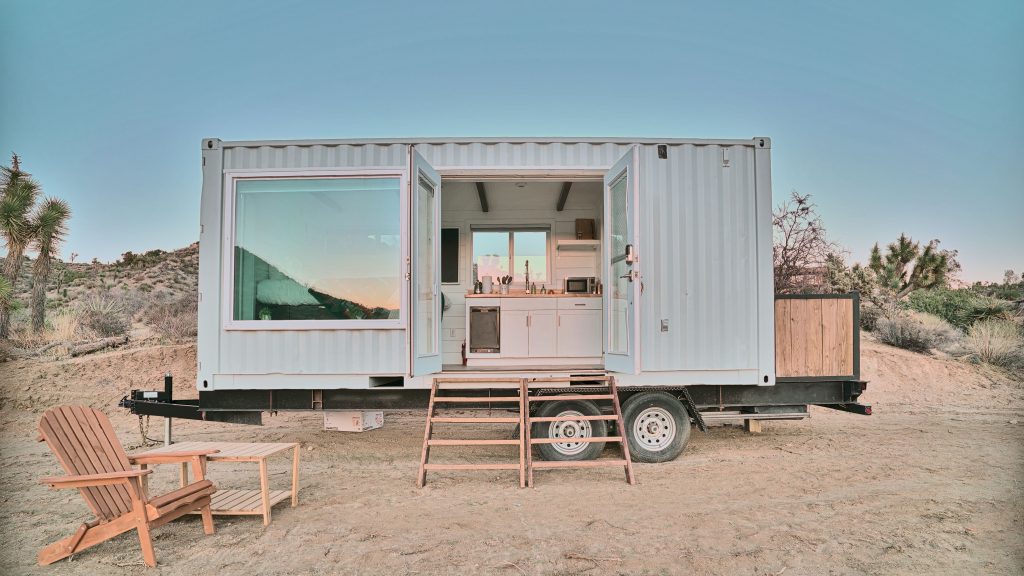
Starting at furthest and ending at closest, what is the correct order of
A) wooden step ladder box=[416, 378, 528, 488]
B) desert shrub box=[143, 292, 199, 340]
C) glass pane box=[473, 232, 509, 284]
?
desert shrub box=[143, 292, 199, 340]
glass pane box=[473, 232, 509, 284]
wooden step ladder box=[416, 378, 528, 488]

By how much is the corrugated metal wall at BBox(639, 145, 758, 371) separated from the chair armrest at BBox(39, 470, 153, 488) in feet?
12.1

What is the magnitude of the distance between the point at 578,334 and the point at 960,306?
10811 millimetres

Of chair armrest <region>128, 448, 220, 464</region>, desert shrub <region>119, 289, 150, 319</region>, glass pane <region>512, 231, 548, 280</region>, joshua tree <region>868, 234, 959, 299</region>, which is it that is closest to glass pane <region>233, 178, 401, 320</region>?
chair armrest <region>128, 448, 220, 464</region>

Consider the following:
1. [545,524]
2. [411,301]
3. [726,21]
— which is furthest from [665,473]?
[726,21]

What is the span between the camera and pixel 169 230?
1766 cm

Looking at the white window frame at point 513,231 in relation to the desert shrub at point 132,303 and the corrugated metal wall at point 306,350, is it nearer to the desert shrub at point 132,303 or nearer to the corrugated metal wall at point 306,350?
the corrugated metal wall at point 306,350

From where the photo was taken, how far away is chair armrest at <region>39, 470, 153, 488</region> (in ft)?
10.7

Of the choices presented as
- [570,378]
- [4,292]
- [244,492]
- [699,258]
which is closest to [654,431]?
[570,378]

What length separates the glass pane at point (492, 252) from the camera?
28.0ft

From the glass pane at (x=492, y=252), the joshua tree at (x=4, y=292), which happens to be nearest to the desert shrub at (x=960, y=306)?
the glass pane at (x=492, y=252)

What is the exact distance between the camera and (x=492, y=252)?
8586 mm

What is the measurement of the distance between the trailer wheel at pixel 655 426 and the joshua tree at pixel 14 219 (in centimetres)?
1178

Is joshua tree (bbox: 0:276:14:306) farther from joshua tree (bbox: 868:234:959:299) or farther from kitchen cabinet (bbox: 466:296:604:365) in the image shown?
joshua tree (bbox: 868:234:959:299)

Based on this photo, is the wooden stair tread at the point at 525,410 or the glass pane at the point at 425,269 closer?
the wooden stair tread at the point at 525,410
